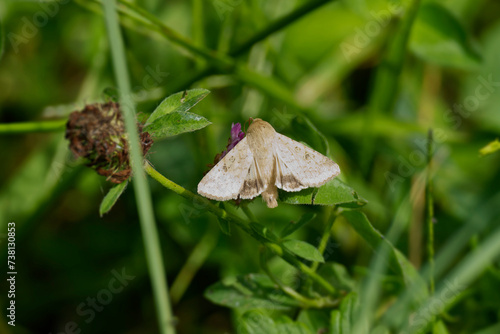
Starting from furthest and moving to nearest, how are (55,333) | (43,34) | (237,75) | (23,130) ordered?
(43,34) < (55,333) < (237,75) < (23,130)

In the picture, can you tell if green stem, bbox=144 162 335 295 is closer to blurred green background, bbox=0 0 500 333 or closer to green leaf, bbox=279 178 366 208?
green leaf, bbox=279 178 366 208

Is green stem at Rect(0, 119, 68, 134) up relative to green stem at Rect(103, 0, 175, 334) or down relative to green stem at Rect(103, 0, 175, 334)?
up

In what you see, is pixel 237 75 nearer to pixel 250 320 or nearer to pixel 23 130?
pixel 23 130

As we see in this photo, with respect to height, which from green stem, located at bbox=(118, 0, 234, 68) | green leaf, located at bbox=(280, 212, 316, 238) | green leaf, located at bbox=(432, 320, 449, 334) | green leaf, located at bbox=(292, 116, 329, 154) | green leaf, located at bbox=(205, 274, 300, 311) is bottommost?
green leaf, located at bbox=(432, 320, 449, 334)

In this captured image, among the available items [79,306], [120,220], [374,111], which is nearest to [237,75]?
[374,111]

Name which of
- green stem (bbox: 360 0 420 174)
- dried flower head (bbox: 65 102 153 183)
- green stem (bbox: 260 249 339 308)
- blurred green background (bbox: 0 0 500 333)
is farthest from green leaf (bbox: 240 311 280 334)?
green stem (bbox: 360 0 420 174)

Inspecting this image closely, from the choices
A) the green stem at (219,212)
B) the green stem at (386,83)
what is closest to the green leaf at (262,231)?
the green stem at (219,212)
